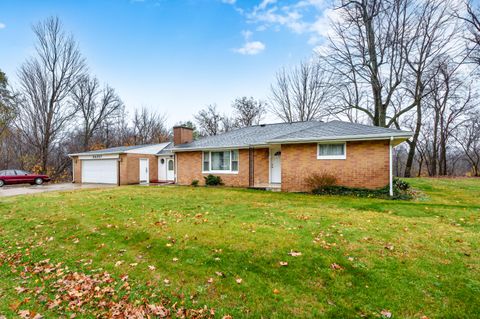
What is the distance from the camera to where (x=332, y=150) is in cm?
1196

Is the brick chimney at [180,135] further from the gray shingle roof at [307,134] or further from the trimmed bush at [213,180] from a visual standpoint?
the trimmed bush at [213,180]

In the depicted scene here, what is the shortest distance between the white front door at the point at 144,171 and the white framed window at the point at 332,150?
14635mm

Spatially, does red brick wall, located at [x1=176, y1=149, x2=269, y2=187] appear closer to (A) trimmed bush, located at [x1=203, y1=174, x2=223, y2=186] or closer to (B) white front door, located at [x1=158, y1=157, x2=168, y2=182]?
(A) trimmed bush, located at [x1=203, y1=174, x2=223, y2=186]

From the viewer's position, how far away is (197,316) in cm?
298

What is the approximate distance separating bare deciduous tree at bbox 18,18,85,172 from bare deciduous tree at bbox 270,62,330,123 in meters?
23.4

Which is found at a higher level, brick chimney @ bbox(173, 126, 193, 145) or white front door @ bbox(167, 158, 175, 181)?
brick chimney @ bbox(173, 126, 193, 145)

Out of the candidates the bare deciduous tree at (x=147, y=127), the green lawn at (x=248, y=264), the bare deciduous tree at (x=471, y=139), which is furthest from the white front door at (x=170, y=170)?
the bare deciduous tree at (x=471, y=139)

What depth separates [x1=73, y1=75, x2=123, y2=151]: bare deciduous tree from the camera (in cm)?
3001

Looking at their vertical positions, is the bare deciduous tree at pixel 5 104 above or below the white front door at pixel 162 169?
above

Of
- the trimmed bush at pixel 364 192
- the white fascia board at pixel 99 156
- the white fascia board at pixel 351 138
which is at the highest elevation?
the white fascia board at pixel 351 138

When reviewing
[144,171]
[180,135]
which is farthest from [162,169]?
[180,135]

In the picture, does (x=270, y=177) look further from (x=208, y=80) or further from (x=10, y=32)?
(x=10, y=32)


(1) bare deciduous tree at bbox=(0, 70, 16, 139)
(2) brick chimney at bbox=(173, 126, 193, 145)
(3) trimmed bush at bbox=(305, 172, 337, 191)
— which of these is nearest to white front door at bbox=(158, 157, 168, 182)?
(2) brick chimney at bbox=(173, 126, 193, 145)

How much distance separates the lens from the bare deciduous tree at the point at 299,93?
27094mm
